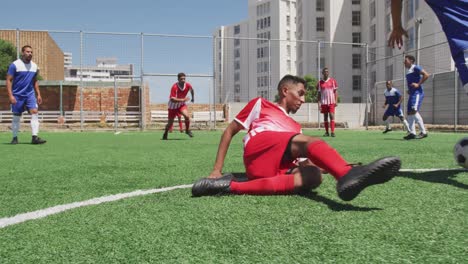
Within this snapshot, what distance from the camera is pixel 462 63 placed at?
377 cm

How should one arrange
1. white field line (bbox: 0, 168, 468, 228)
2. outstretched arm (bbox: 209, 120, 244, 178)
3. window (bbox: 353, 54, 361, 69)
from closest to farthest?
white field line (bbox: 0, 168, 468, 228)
outstretched arm (bbox: 209, 120, 244, 178)
window (bbox: 353, 54, 361, 69)

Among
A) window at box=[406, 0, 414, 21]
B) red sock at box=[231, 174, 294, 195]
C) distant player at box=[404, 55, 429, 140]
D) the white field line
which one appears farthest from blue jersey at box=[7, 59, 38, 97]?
window at box=[406, 0, 414, 21]

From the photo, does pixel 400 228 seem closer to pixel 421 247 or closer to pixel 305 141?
pixel 421 247

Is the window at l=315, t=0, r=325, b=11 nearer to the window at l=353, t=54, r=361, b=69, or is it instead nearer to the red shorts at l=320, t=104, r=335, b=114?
the window at l=353, t=54, r=361, b=69

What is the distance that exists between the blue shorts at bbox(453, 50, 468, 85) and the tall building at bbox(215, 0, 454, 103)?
7.61 m

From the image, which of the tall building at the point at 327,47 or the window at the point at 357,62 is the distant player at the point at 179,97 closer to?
the tall building at the point at 327,47

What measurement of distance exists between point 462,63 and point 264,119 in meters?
1.71

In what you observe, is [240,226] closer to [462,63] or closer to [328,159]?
[328,159]

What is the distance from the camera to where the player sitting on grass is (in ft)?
8.77

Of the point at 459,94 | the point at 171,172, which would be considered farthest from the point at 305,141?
the point at 459,94

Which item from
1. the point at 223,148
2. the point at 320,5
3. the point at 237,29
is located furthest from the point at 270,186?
the point at 237,29

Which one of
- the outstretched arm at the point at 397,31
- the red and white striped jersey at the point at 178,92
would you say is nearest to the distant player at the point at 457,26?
the outstretched arm at the point at 397,31

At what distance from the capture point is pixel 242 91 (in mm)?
23453

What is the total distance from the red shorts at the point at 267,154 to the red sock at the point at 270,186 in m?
0.08
